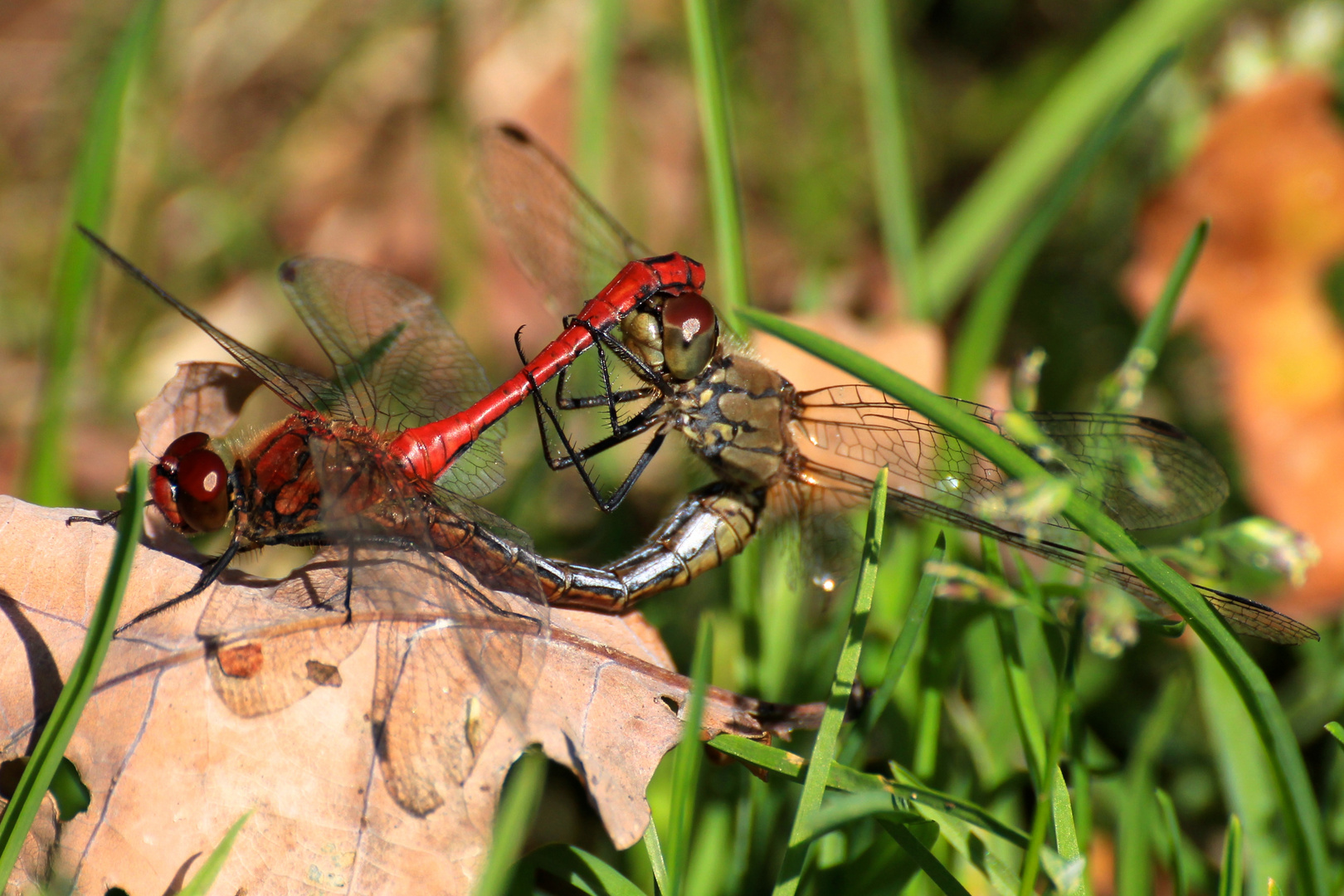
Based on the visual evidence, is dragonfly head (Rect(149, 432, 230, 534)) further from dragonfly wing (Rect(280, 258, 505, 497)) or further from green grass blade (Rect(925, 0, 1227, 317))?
green grass blade (Rect(925, 0, 1227, 317))

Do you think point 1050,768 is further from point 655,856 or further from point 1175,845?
point 655,856

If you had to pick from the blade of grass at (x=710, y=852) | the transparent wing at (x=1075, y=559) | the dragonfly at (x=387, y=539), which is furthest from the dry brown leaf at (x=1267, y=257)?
the blade of grass at (x=710, y=852)

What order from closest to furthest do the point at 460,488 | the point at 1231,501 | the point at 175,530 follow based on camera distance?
1. the point at 175,530
2. the point at 460,488
3. the point at 1231,501

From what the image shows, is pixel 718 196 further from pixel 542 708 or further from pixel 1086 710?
pixel 1086 710

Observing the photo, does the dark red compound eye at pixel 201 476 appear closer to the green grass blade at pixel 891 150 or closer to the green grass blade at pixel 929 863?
the green grass blade at pixel 929 863

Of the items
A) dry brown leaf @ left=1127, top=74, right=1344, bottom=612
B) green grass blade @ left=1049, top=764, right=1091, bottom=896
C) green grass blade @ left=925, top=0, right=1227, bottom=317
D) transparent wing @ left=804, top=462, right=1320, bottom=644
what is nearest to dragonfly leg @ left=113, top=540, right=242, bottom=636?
transparent wing @ left=804, top=462, right=1320, bottom=644

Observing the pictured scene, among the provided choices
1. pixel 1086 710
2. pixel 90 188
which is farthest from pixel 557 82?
pixel 1086 710
